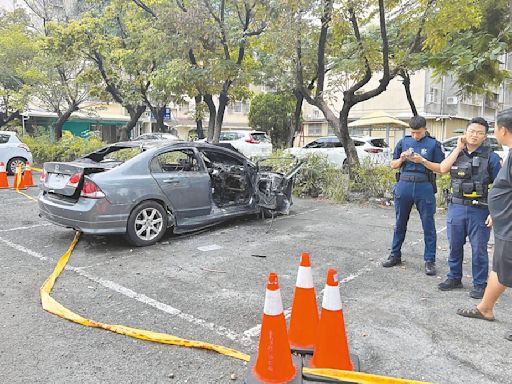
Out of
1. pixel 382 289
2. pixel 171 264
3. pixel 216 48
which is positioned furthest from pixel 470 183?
pixel 216 48

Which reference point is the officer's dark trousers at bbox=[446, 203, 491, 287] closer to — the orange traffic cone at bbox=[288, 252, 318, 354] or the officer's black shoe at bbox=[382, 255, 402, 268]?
the officer's black shoe at bbox=[382, 255, 402, 268]

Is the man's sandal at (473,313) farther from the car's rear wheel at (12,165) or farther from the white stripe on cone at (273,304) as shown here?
the car's rear wheel at (12,165)

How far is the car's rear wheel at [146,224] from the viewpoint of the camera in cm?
560

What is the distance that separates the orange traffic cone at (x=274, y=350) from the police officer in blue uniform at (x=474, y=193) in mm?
2303

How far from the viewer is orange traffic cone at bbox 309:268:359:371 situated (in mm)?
2707

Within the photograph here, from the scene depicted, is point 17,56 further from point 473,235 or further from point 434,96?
point 434,96

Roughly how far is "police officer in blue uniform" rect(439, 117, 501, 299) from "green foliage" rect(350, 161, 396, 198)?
17.2 ft

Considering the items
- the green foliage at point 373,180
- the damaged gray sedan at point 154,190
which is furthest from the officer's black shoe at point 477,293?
the green foliage at point 373,180

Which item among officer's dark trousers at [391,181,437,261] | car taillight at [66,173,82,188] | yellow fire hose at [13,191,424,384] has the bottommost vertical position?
yellow fire hose at [13,191,424,384]

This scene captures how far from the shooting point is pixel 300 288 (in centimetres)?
296

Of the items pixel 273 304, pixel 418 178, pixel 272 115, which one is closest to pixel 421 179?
pixel 418 178

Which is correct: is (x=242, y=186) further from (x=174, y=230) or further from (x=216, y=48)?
(x=216, y=48)

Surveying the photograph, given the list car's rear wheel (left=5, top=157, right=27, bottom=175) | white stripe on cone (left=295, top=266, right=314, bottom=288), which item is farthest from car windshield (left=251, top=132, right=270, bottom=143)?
white stripe on cone (left=295, top=266, right=314, bottom=288)

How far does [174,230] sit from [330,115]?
5904 mm
